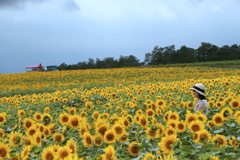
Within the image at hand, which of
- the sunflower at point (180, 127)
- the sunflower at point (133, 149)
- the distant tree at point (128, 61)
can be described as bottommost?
the sunflower at point (133, 149)

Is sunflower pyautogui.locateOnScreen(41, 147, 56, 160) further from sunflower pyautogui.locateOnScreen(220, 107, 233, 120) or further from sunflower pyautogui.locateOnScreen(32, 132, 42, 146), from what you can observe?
sunflower pyautogui.locateOnScreen(220, 107, 233, 120)

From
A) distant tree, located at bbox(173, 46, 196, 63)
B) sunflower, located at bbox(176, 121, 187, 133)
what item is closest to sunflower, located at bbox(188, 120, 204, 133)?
sunflower, located at bbox(176, 121, 187, 133)

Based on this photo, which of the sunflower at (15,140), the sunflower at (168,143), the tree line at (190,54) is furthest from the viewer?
the tree line at (190,54)

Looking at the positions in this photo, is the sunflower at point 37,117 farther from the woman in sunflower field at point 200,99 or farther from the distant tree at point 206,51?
the distant tree at point 206,51

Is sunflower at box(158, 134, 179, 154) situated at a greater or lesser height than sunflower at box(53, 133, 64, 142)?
greater

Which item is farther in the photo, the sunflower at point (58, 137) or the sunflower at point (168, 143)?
the sunflower at point (58, 137)

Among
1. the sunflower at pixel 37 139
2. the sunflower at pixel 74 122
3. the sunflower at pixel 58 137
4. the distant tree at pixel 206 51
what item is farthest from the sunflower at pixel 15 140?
the distant tree at pixel 206 51

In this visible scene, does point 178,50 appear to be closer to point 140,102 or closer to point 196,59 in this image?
point 196,59

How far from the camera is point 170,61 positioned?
74.7 meters

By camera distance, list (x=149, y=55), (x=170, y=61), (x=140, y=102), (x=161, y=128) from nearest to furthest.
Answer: (x=161, y=128) → (x=140, y=102) → (x=170, y=61) → (x=149, y=55)

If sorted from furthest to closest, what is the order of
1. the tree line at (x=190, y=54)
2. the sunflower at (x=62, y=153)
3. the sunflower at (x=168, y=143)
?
the tree line at (x=190, y=54), the sunflower at (x=168, y=143), the sunflower at (x=62, y=153)

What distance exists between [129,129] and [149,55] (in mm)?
75341

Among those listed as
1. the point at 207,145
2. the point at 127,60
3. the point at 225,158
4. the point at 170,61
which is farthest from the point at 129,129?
the point at 170,61

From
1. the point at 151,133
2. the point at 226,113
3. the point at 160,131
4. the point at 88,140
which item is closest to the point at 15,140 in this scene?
the point at 88,140
